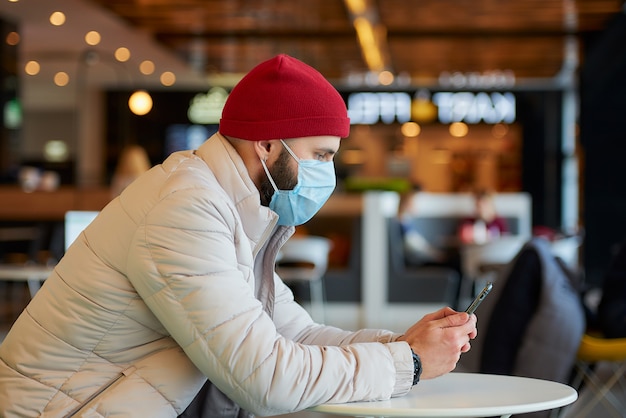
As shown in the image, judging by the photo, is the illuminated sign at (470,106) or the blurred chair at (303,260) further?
the illuminated sign at (470,106)

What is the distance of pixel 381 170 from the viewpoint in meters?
20.0

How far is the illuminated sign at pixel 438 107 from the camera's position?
58.8 ft

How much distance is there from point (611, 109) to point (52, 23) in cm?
645

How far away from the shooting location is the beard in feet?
6.61

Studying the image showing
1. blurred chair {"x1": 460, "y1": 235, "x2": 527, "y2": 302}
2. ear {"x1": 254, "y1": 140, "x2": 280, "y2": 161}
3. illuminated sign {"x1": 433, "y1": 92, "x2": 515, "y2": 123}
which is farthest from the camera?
illuminated sign {"x1": 433, "y1": 92, "x2": 515, "y2": 123}

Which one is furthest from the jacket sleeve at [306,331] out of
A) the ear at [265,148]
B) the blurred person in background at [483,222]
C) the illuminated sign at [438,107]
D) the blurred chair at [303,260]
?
the illuminated sign at [438,107]

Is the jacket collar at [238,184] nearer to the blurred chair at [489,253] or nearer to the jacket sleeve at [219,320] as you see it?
the jacket sleeve at [219,320]

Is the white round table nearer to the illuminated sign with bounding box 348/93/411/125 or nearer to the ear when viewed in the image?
the ear

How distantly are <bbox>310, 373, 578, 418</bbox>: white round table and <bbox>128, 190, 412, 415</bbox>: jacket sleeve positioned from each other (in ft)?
0.19

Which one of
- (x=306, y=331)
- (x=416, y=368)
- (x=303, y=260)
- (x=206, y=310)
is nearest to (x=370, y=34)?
(x=303, y=260)

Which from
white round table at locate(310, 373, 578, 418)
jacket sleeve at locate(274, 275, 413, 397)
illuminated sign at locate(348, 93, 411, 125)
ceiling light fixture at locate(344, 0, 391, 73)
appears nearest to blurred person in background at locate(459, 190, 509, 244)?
ceiling light fixture at locate(344, 0, 391, 73)

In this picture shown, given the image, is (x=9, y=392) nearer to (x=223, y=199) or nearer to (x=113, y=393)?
(x=113, y=393)

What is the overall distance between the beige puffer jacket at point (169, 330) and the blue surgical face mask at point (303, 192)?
0.31ft

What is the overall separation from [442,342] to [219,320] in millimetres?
437
